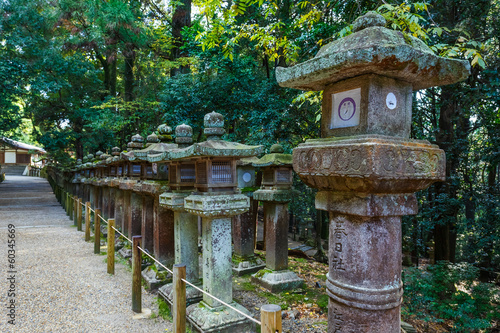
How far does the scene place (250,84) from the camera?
28.4 ft

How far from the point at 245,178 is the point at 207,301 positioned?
331cm

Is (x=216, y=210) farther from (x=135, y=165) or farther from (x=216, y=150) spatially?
(x=135, y=165)

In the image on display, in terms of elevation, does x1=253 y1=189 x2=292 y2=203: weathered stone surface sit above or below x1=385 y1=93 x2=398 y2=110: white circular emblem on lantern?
below

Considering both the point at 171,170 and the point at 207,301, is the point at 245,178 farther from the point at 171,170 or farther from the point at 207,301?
the point at 207,301

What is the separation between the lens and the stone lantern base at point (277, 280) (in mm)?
5285

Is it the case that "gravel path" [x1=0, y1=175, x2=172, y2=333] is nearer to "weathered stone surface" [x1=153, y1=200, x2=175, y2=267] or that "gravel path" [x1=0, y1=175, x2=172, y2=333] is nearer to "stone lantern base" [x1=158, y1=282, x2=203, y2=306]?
"stone lantern base" [x1=158, y1=282, x2=203, y2=306]

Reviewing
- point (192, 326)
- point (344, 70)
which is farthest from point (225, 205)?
point (344, 70)

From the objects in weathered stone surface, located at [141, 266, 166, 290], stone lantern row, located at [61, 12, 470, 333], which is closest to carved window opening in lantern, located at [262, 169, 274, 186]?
weathered stone surface, located at [141, 266, 166, 290]

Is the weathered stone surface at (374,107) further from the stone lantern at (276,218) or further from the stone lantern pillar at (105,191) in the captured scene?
the stone lantern pillar at (105,191)

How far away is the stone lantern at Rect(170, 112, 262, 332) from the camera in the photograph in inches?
144

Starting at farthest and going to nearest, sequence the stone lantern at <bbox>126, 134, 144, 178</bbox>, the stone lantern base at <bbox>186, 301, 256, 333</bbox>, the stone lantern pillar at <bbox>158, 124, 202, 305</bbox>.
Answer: the stone lantern at <bbox>126, 134, 144, 178</bbox>
the stone lantern pillar at <bbox>158, 124, 202, 305</bbox>
the stone lantern base at <bbox>186, 301, 256, 333</bbox>

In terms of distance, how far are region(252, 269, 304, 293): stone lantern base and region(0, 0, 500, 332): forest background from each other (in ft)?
4.99

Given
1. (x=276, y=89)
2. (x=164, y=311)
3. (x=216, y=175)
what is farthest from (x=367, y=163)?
(x=276, y=89)

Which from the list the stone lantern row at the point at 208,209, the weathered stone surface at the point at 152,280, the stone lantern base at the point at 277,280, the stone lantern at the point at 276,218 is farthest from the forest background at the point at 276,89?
the weathered stone surface at the point at 152,280
